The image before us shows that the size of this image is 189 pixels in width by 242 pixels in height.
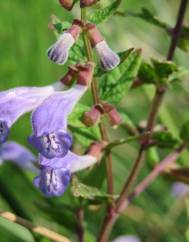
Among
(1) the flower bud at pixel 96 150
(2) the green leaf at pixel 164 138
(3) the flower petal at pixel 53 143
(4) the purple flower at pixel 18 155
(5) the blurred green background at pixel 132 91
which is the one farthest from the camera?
→ (5) the blurred green background at pixel 132 91

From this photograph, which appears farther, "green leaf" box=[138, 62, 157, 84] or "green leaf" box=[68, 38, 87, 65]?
"green leaf" box=[138, 62, 157, 84]

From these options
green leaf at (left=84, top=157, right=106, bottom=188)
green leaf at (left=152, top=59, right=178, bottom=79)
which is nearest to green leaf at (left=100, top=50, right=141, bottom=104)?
green leaf at (left=152, top=59, right=178, bottom=79)

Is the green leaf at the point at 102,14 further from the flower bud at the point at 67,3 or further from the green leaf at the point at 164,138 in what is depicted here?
the green leaf at the point at 164,138

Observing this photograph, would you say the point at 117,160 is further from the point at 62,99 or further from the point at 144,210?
Answer: the point at 62,99

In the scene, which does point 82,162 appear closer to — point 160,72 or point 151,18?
point 160,72

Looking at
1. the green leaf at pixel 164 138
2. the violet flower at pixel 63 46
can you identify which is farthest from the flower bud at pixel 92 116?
the green leaf at pixel 164 138

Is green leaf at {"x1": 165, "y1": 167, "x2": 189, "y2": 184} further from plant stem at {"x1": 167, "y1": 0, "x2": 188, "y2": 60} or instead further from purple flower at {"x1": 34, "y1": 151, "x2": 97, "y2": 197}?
purple flower at {"x1": 34, "y1": 151, "x2": 97, "y2": 197}
